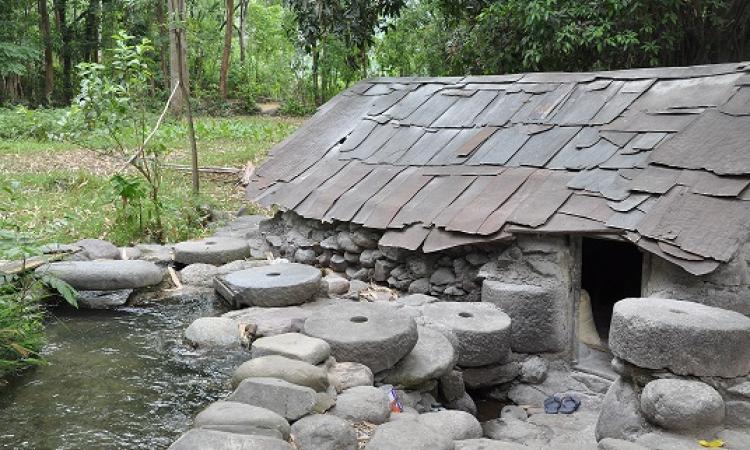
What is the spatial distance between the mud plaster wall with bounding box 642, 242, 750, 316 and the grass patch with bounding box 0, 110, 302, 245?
17.4 feet

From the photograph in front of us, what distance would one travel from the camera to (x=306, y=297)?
6762 millimetres

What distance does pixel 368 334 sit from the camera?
5.35m

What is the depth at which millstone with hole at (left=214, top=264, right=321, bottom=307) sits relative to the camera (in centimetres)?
663

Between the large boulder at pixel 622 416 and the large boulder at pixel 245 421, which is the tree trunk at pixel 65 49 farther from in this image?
the large boulder at pixel 622 416

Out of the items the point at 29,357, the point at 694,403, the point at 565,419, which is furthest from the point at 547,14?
the point at 29,357

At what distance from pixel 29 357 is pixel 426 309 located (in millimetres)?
3321

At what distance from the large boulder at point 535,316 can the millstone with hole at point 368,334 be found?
137 cm

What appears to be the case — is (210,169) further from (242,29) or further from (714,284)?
(242,29)

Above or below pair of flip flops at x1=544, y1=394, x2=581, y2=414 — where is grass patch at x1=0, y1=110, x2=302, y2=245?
above

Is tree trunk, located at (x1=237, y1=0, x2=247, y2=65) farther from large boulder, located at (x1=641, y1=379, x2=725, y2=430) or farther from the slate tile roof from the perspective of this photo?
large boulder, located at (x1=641, y1=379, x2=725, y2=430)

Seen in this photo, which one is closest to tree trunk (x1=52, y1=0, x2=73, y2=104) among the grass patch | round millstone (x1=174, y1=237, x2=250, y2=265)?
the grass patch

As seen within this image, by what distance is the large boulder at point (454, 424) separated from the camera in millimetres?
4789

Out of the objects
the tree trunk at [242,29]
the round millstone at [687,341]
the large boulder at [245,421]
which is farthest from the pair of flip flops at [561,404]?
the tree trunk at [242,29]

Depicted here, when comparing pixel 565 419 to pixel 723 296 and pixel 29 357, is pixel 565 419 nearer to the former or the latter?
pixel 723 296
